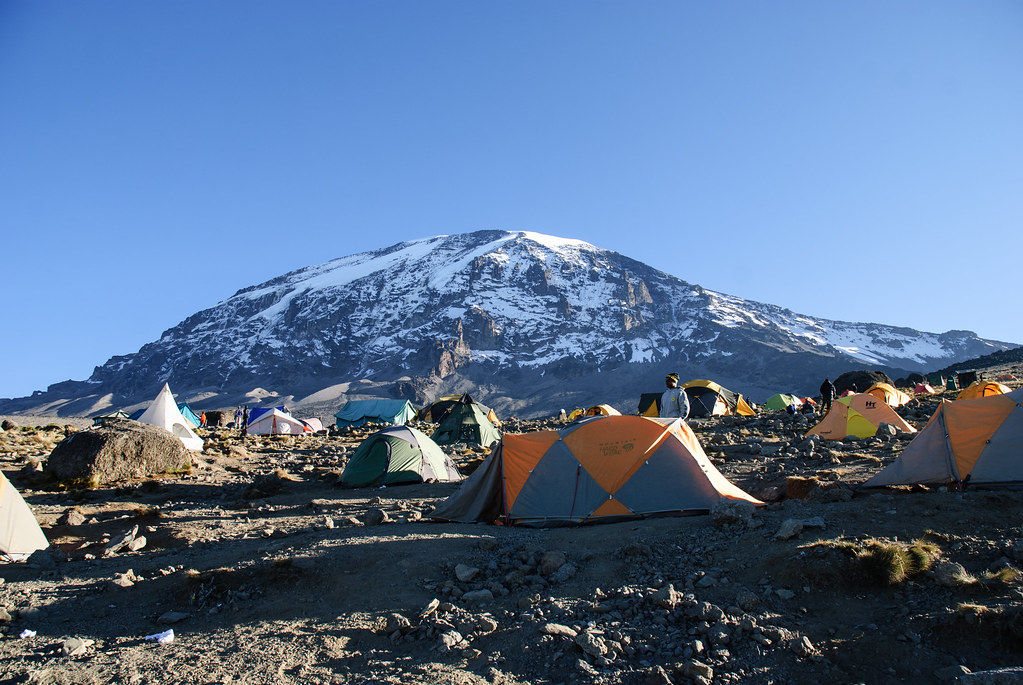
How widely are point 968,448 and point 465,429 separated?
18284 mm

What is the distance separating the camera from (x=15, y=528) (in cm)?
878

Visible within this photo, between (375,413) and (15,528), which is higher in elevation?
(375,413)


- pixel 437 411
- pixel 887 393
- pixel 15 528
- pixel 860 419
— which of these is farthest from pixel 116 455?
pixel 437 411

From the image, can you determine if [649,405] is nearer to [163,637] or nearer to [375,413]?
[375,413]

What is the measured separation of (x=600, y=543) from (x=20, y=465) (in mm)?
17045

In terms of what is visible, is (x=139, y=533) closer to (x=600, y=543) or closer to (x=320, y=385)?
(x=600, y=543)

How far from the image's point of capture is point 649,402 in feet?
127

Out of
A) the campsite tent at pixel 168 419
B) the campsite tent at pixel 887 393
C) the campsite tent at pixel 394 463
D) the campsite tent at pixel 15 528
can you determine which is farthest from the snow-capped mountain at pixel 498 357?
the campsite tent at pixel 15 528

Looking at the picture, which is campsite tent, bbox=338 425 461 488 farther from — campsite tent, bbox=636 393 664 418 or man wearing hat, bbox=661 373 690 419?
campsite tent, bbox=636 393 664 418

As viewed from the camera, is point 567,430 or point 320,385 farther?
point 320,385

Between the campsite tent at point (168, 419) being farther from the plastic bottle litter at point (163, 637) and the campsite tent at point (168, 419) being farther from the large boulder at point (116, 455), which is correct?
the plastic bottle litter at point (163, 637)

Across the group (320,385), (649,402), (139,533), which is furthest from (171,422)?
(320,385)

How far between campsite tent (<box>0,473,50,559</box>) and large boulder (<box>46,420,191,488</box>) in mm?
6163

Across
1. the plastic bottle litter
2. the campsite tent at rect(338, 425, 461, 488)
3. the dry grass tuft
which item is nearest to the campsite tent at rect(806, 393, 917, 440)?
the campsite tent at rect(338, 425, 461, 488)
